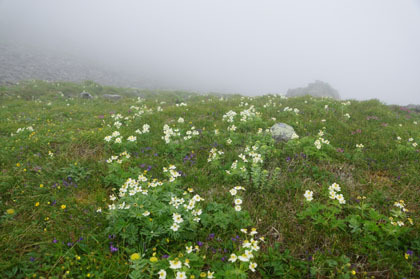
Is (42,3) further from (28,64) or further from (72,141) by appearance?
(72,141)

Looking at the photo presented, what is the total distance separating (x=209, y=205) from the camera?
4234 millimetres

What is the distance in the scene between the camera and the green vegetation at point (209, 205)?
3273 millimetres

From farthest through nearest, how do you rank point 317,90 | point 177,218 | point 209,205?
1. point 317,90
2. point 209,205
3. point 177,218

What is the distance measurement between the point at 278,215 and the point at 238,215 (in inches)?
33.7

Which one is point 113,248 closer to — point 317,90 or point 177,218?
point 177,218

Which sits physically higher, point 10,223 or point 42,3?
point 42,3

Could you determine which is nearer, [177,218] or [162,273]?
[162,273]

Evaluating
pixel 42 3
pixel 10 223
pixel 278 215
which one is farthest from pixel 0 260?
pixel 42 3

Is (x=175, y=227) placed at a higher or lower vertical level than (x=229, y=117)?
lower

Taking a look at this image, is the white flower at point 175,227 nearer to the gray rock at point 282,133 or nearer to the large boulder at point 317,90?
the gray rock at point 282,133

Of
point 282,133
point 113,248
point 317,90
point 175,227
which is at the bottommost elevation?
point 113,248

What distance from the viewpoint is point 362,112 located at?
1037cm

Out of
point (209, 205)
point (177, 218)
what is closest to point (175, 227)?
point (177, 218)

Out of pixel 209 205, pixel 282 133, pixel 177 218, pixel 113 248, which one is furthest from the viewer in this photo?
pixel 282 133
